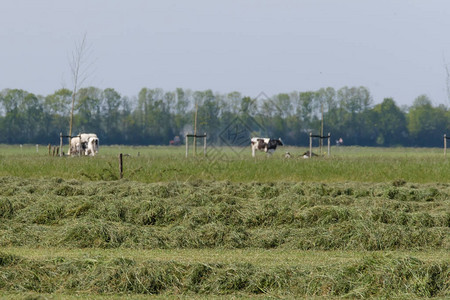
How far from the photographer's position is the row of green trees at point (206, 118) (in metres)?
109

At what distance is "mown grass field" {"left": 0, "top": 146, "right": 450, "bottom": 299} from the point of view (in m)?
8.60

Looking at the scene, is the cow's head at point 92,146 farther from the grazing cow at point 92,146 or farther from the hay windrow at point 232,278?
the hay windrow at point 232,278

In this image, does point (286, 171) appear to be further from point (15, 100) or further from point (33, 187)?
point (15, 100)

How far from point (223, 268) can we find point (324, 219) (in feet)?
16.3

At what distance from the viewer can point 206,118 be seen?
108 m

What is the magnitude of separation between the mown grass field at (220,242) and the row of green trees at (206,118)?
88.8 metres

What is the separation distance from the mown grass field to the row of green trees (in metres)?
88.8

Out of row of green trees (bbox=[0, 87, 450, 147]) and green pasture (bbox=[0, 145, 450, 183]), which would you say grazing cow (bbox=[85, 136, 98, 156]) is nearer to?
green pasture (bbox=[0, 145, 450, 183])

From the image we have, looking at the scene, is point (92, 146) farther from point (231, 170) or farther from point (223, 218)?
point (223, 218)

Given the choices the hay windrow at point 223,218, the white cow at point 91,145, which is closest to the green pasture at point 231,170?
the hay windrow at point 223,218

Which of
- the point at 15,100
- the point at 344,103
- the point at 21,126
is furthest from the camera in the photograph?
the point at 344,103

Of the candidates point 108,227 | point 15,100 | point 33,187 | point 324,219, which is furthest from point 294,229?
point 15,100

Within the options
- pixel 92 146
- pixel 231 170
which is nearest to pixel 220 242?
pixel 231 170

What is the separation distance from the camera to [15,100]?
4577 inches
